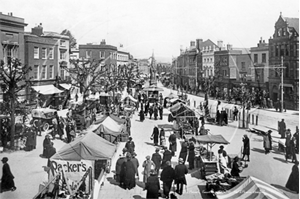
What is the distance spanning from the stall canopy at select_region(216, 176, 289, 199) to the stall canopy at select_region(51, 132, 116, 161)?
4.21 metres

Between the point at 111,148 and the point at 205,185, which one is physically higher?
the point at 111,148

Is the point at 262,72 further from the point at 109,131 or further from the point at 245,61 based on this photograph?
the point at 109,131

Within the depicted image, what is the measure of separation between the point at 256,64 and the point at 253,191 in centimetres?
3557

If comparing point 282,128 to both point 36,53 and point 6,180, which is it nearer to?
point 6,180

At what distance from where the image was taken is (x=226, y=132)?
2069cm

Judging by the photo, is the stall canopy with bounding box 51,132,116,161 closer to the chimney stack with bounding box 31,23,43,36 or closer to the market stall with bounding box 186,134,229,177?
the market stall with bounding box 186,134,229,177

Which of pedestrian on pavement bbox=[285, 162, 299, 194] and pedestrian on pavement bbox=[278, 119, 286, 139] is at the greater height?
pedestrian on pavement bbox=[278, 119, 286, 139]

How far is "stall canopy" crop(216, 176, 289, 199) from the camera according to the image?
820cm

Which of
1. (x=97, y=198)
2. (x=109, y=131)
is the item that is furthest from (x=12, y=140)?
(x=97, y=198)

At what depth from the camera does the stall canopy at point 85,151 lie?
32.1 feet

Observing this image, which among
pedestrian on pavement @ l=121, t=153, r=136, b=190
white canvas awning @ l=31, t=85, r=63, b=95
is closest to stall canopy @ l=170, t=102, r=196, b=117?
pedestrian on pavement @ l=121, t=153, r=136, b=190

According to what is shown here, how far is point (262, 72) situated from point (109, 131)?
3113 centimetres

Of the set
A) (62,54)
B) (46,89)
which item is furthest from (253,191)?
(62,54)

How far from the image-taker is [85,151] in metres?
A: 10.2
